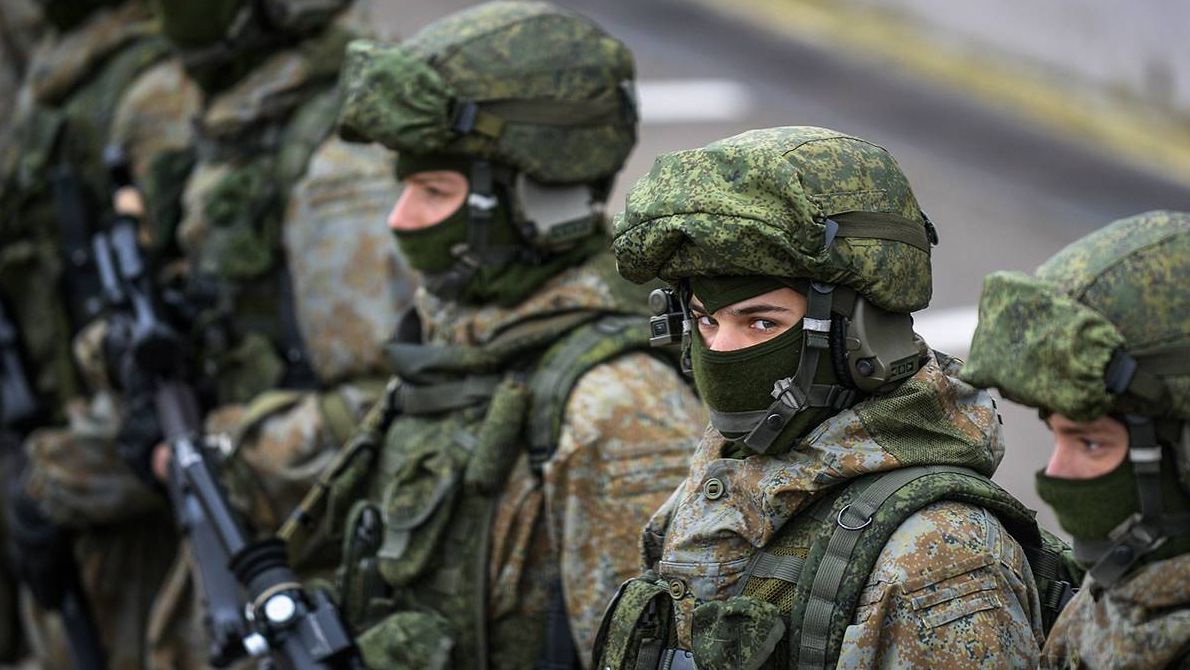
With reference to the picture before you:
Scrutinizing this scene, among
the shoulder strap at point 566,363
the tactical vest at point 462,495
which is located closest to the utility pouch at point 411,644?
the tactical vest at point 462,495

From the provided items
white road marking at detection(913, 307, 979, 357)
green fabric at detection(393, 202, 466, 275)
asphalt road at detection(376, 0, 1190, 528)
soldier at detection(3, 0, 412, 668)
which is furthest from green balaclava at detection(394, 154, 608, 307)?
white road marking at detection(913, 307, 979, 357)

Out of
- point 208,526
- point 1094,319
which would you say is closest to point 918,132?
point 208,526

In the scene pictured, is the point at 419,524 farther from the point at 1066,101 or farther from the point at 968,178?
the point at 1066,101

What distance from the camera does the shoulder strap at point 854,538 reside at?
339 cm

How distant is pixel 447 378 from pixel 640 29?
12716 millimetres

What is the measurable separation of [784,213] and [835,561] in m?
0.65

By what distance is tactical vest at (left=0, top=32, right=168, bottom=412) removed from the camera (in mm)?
8094

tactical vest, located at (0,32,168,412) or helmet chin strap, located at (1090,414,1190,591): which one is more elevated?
helmet chin strap, located at (1090,414,1190,591)

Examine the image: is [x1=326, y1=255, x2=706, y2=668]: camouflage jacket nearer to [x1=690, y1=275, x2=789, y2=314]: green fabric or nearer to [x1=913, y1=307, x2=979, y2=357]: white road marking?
[x1=690, y1=275, x2=789, y2=314]: green fabric

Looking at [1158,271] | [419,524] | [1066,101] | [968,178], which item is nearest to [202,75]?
[419,524]

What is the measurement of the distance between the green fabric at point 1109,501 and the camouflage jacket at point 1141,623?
55 millimetres

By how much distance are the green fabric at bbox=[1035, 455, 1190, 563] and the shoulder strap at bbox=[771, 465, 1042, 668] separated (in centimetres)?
22

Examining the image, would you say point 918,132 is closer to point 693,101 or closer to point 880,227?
point 693,101

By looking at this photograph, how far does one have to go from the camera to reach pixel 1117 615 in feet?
10.5
